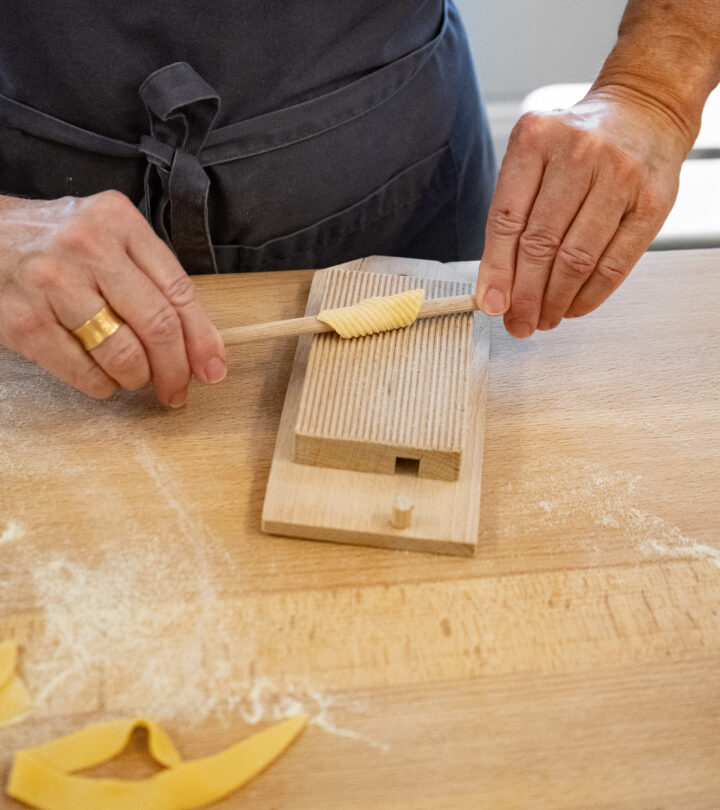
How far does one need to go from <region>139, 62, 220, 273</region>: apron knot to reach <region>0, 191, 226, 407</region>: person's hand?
20cm

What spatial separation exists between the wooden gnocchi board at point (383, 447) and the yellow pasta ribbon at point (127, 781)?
22 cm

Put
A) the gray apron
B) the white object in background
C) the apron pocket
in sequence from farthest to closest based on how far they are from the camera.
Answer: the white object in background
the apron pocket
the gray apron

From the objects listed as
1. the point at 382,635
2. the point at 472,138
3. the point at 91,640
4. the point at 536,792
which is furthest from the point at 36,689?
the point at 472,138

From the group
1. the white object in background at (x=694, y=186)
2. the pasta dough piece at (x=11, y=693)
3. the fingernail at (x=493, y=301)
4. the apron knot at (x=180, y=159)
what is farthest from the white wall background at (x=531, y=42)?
the pasta dough piece at (x=11, y=693)

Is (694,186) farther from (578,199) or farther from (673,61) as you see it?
(578,199)

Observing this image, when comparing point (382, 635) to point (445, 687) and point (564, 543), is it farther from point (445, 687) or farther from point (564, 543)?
point (564, 543)

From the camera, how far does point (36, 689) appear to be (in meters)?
0.71

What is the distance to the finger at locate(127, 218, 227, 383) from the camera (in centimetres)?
86

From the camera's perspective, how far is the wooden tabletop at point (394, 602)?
674 mm

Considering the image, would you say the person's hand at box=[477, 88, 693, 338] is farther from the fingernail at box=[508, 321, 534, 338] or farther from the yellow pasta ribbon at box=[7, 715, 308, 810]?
the yellow pasta ribbon at box=[7, 715, 308, 810]

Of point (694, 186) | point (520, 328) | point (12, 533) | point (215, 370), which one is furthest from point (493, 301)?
point (694, 186)

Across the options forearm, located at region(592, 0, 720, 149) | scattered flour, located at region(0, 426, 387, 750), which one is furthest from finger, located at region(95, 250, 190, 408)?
forearm, located at region(592, 0, 720, 149)

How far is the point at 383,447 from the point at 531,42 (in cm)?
171

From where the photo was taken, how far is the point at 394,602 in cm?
77
